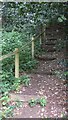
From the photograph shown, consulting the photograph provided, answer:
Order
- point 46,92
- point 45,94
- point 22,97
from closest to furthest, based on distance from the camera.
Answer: point 22,97 < point 45,94 < point 46,92

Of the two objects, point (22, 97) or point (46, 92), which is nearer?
point (22, 97)

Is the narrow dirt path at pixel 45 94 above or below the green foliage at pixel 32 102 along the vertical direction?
below

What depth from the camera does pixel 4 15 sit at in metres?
10.1

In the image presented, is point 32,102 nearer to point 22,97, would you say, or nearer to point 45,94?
point 22,97

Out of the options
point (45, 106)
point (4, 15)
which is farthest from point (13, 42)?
point (45, 106)

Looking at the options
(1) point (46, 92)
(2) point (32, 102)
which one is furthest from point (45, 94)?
(2) point (32, 102)

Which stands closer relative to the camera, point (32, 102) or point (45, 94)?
point (32, 102)

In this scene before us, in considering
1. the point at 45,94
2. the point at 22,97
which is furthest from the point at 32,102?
the point at 45,94

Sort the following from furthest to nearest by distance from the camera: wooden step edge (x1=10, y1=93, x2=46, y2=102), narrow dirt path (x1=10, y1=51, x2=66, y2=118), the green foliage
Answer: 1. wooden step edge (x1=10, y1=93, x2=46, y2=102)
2. the green foliage
3. narrow dirt path (x1=10, y1=51, x2=66, y2=118)

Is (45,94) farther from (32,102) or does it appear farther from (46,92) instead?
(32,102)

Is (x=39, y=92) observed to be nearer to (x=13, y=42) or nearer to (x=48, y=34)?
(x=13, y=42)

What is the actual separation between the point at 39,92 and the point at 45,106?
547 mm

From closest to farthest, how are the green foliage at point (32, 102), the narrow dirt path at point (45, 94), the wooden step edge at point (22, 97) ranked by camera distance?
the narrow dirt path at point (45, 94), the green foliage at point (32, 102), the wooden step edge at point (22, 97)

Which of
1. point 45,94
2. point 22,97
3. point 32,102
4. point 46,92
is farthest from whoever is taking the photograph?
point 46,92
